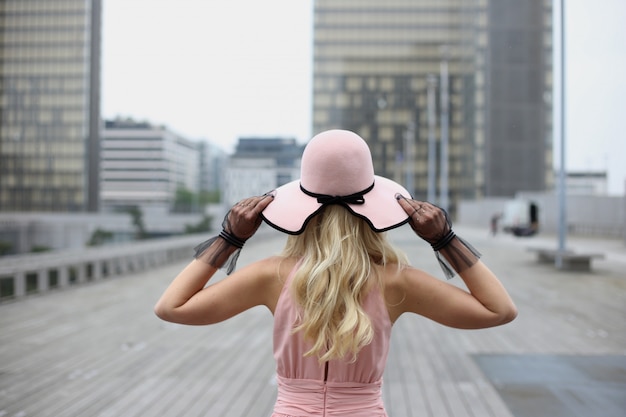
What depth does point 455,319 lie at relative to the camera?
63.9 inches

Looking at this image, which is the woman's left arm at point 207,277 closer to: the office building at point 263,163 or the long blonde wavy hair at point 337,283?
the long blonde wavy hair at point 337,283

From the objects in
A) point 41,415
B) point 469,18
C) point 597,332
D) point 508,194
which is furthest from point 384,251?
point 508,194

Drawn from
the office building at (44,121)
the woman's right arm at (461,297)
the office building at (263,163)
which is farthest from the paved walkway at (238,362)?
the office building at (44,121)

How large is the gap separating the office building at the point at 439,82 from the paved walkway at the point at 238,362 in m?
21.0

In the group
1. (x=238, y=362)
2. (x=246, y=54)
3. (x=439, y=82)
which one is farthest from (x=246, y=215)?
(x=439, y=82)

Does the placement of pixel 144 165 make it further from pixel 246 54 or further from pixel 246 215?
pixel 246 215

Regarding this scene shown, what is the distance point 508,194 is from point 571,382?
45.0 m

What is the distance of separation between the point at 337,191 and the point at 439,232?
29 centimetres

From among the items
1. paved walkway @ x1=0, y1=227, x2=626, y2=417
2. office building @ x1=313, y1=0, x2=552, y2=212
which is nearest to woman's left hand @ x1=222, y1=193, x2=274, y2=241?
paved walkway @ x1=0, y1=227, x2=626, y2=417

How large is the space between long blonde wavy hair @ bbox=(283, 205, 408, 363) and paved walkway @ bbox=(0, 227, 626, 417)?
2.12 meters

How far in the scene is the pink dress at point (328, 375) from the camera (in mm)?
1561

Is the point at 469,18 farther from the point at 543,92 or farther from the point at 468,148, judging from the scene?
the point at 468,148

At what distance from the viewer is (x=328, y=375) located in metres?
1.57

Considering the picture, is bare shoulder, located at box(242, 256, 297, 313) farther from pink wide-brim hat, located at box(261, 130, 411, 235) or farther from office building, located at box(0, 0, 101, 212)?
office building, located at box(0, 0, 101, 212)
